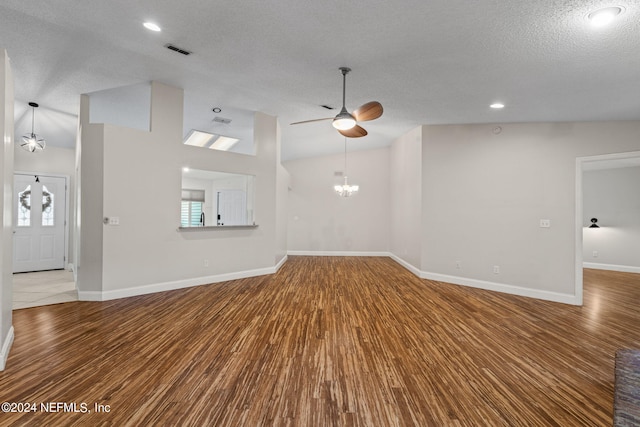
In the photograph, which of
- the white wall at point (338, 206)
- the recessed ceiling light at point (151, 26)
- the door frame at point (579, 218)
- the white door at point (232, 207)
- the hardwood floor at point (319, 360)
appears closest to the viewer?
the hardwood floor at point (319, 360)

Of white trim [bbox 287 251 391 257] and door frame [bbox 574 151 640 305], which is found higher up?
door frame [bbox 574 151 640 305]

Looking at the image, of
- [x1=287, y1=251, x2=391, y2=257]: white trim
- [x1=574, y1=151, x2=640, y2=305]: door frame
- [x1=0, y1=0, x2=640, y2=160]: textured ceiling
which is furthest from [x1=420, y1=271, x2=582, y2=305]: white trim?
[x1=287, y1=251, x2=391, y2=257]: white trim

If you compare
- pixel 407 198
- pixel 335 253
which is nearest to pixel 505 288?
pixel 407 198

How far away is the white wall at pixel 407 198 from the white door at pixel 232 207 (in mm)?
3627

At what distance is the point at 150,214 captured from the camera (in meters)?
4.62

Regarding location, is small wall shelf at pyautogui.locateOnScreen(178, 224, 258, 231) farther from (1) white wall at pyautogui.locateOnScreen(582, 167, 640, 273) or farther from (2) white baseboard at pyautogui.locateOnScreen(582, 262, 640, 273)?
(1) white wall at pyautogui.locateOnScreen(582, 167, 640, 273)

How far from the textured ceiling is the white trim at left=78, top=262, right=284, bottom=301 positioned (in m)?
3.04

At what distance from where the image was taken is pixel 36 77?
3928 mm

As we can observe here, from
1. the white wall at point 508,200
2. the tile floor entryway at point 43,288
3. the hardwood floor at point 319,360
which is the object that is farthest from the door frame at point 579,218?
the tile floor entryway at point 43,288

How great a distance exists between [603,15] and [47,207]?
9.44 meters

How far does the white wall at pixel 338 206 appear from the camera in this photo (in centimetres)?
903

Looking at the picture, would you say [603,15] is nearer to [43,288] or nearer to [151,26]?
[151,26]

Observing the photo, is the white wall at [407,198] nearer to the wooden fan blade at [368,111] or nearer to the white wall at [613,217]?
the wooden fan blade at [368,111]

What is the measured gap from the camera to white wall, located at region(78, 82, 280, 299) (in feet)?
13.9
